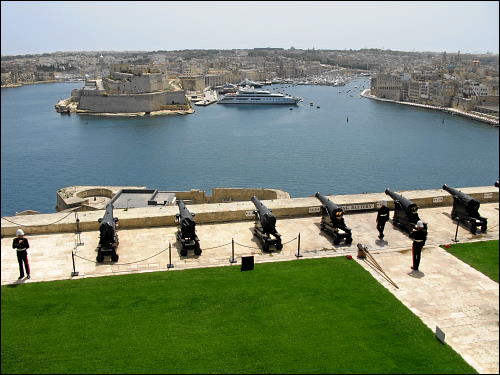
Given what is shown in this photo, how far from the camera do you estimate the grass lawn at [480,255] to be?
809cm

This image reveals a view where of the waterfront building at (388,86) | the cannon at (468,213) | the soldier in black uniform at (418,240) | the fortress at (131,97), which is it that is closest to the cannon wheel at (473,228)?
the cannon at (468,213)

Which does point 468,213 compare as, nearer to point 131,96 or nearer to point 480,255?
point 480,255

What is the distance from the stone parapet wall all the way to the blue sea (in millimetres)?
12800

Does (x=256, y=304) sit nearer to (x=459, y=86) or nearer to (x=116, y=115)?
(x=116, y=115)

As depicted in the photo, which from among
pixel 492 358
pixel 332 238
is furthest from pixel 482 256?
pixel 492 358

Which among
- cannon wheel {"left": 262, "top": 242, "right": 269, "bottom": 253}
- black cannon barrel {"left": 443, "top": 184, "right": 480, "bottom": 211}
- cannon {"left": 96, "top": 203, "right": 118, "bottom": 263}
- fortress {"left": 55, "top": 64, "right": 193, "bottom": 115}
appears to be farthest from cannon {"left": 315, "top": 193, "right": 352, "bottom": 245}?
fortress {"left": 55, "top": 64, "right": 193, "bottom": 115}

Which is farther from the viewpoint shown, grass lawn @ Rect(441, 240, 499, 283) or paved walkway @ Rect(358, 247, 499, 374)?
grass lawn @ Rect(441, 240, 499, 283)

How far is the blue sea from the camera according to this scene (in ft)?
109

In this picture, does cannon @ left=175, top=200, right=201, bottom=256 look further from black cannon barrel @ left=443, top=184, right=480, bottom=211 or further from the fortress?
the fortress

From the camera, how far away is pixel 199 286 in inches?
284

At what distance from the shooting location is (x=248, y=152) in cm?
4341

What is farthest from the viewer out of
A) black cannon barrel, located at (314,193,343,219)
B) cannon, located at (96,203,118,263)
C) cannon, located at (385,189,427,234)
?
cannon, located at (385,189,427,234)

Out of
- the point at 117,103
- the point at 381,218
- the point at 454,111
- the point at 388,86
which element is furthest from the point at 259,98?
the point at 381,218

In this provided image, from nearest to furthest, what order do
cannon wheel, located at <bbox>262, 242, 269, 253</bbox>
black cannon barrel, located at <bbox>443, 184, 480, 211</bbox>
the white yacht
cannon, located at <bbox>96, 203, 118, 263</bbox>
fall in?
cannon, located at <bbox>96, 203, 118, 263</bbox> → cannon wheel, located at <bbox>262, 242, 269, 253</bbox> → black cannon barrel, located at <bbox>443, 184, 480, 211</bbox> → the white yacht
